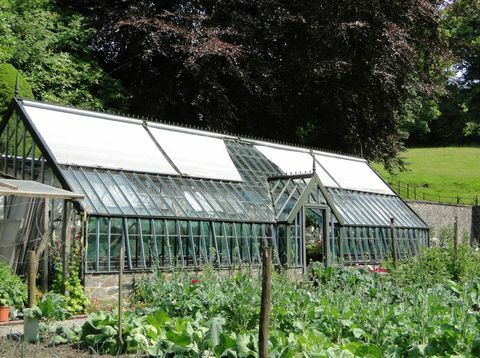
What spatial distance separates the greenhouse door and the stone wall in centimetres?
996

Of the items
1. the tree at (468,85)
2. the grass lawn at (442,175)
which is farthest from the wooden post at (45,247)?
the tree at (468,85)

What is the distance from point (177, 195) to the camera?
1466cm

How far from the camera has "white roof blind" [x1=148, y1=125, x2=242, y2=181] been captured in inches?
628

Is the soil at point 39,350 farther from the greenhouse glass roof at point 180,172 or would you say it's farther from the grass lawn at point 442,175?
the grass lawn at point 442,175

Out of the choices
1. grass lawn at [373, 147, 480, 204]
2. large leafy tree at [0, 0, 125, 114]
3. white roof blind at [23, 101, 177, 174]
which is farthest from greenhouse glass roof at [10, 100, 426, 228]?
grass lawn at [373, 147, 480, 204]

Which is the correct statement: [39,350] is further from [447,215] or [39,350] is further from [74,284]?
[447,215]

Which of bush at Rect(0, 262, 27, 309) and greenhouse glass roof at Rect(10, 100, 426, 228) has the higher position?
greenhouse glass roof at Rect(10, 100, 426, 228)

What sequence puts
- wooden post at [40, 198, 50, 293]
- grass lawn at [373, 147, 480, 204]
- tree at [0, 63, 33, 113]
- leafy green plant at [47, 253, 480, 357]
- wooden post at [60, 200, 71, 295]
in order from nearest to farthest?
leafy green plant at [47, 253, 480, 357] < wooden post at [60, 200, 71, 295] < wooden post at [40, 198, 50, 293] < tree at [0, 63, 33, 113] < grass lawn at [373, 147, 480, 204]

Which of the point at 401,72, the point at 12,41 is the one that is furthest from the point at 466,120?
the point at 12,41

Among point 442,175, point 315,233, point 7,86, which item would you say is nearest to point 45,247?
point 7,86

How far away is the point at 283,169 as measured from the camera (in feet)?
63.0

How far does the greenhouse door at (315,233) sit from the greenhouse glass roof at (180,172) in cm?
38

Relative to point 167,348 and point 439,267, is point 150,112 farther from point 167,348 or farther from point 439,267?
point 167,348

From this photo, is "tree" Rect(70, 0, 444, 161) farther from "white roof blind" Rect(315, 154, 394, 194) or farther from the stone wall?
"white roof blind" Rect(315, 154, 394, 194)
